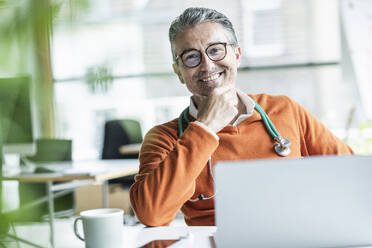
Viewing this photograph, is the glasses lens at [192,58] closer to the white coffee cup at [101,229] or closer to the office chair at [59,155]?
the white coffee cup at [101,229]

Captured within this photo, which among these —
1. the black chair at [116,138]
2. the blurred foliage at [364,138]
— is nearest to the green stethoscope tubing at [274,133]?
the blurred foliage at [364,138]

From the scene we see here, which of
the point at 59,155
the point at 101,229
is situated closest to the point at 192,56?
the point at 101,229

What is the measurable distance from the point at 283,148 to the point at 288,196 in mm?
569

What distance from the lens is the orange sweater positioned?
1.04 m

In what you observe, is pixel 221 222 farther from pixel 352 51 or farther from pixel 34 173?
pixel 352 51

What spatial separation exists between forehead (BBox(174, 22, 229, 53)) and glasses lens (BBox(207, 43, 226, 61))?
2 cm

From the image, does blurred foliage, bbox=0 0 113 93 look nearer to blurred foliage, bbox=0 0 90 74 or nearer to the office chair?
blurred foliage, bbox=0 0 90 74

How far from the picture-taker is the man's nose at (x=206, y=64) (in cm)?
125

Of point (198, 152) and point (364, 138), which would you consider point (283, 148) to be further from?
point (364, 138)

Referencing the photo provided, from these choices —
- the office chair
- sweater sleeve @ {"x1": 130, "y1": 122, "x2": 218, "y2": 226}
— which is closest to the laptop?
sweater sleeve @ {"x1": 130, "y1": 122, "x2": 218, "y2": 226}

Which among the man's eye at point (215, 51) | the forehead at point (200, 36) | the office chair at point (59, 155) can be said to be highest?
the forehead at point (200, 36)

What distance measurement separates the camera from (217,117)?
1142 millimetres

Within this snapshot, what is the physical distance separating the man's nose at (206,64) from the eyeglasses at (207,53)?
0.01m

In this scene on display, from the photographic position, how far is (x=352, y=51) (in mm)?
2562
